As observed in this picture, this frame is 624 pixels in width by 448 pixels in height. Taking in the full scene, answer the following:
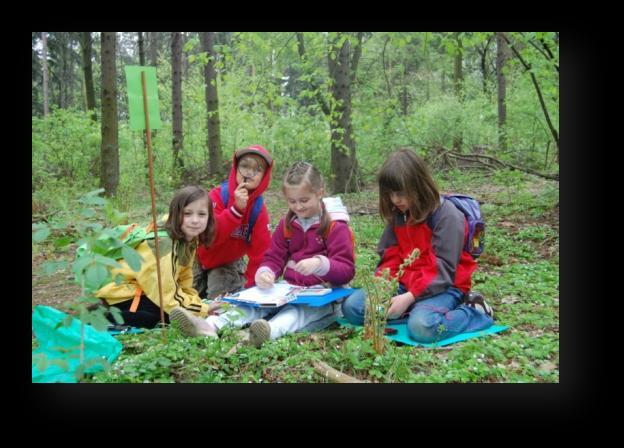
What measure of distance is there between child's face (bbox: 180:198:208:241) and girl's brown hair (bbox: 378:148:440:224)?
129 cm

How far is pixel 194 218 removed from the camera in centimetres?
391

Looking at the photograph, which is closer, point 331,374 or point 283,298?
point 331,374

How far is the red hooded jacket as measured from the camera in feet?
14.5

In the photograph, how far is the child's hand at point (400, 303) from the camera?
3.63 metres

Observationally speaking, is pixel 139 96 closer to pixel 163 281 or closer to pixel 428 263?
pixel 163 281

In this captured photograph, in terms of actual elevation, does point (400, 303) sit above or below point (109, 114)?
below

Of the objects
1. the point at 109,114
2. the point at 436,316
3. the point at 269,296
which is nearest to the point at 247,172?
the point at 269,296

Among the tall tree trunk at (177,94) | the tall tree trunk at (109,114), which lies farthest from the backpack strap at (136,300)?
the tall tree trunk at (177,94)

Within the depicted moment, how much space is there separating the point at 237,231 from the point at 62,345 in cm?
191

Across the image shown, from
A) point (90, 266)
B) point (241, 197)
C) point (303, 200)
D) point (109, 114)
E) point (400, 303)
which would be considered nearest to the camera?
point (90, 266)

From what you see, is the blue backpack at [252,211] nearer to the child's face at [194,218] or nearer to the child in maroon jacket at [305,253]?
the child in maroon jacket at [305,253]
